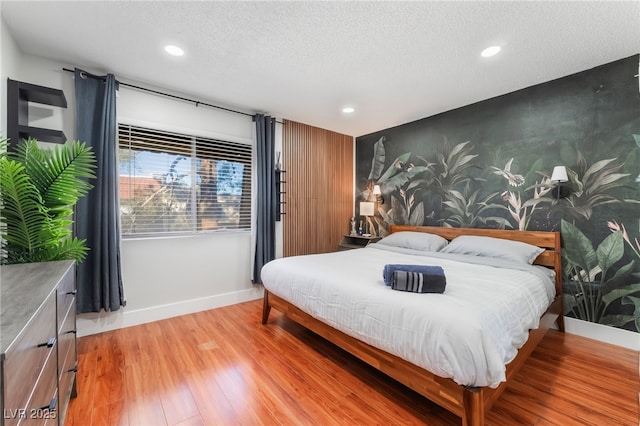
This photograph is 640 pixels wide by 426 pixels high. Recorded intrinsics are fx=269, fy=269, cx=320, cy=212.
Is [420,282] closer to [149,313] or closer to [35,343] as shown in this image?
[35,343]

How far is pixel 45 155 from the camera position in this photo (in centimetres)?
174

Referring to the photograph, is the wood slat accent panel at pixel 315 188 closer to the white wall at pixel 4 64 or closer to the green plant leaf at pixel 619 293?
the white wall at pixel 4 64

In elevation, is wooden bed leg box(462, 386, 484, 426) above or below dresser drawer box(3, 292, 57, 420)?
below

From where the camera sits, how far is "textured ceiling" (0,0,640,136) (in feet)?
6.06

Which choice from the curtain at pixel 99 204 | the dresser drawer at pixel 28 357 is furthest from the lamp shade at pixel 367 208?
the dresser drawer at pixel 28 357

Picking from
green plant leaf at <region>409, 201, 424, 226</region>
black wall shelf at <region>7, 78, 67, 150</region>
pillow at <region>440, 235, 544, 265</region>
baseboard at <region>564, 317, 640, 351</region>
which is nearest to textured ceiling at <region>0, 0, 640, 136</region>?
black wall shelf at <region>7, 78, 67, 150</region>

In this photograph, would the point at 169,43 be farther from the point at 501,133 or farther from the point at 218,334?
the point at 501,133

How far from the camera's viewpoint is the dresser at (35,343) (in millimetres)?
735

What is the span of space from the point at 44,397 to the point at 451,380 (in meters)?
1.81

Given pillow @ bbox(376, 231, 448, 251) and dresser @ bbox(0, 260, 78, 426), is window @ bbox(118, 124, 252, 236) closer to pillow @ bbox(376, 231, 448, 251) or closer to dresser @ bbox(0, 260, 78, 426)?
dresser @ bbox(0, 260, 78, 426)

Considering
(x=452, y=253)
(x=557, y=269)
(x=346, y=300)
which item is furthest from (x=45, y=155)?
(x=557, y=269)

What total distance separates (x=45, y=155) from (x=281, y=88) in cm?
212

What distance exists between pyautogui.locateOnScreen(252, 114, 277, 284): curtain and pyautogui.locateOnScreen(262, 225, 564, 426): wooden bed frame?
2.87ft

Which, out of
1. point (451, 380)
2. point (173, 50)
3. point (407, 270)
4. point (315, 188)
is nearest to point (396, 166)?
point (315, 188)
